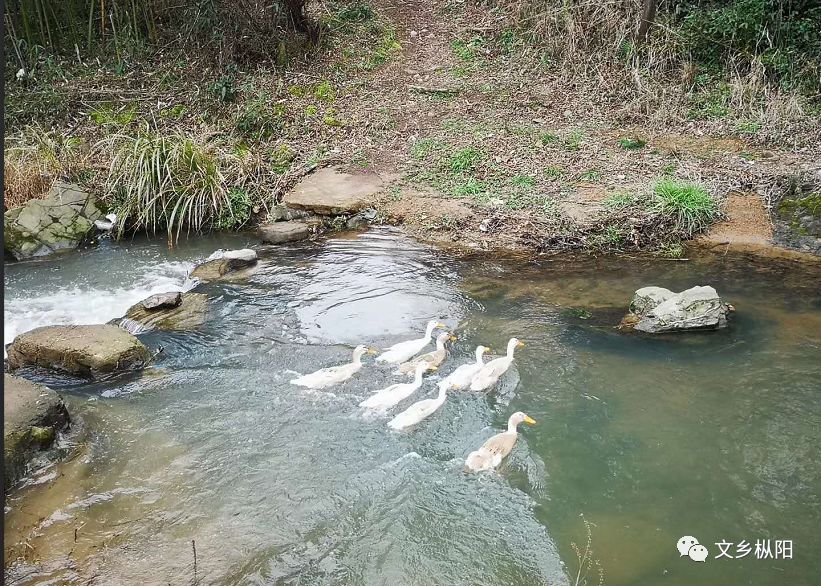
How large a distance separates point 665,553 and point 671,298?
2.90 m

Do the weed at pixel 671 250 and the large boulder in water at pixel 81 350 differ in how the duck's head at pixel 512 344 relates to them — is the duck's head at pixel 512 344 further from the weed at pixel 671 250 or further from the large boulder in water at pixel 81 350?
the large boulder in water at pixel 81 350

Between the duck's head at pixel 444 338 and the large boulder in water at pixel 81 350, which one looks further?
the duck's head at pixel 444 338

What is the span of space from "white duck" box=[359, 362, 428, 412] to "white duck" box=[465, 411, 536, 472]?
77 centimetres

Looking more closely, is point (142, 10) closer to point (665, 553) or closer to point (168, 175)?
point (168, 175)

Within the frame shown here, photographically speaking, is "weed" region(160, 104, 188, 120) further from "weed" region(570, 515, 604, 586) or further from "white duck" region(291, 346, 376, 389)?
"weed" region(570, 515, 604, 586)

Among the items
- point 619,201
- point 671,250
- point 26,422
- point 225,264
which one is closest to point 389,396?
point 26,422

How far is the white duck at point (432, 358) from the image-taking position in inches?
218

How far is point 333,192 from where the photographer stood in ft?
Result: 29.8

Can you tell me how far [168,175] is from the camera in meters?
8.57

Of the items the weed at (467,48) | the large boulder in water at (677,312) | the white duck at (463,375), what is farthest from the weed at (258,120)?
the large boulder in water at (677,312)

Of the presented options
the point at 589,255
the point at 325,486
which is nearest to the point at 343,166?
the point at 589,255

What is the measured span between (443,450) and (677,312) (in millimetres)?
2666

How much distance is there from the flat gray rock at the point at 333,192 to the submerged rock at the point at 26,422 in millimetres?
4402

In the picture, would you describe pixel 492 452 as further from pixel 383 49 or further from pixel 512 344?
pixel 383 49
